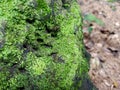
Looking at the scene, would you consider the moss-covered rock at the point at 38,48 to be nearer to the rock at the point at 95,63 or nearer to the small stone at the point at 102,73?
the rock at the point at 95,63

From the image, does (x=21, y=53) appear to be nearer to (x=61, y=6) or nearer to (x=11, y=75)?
(x=11, y=75)

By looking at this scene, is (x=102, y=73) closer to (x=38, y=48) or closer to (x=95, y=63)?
(x=95, y=63)

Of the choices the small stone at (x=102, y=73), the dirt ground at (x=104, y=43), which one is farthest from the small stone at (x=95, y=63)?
the small stone at (x=102, y=73)

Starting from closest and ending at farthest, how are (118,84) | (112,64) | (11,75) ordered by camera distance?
(11,75)
(118,84)
(112,64)

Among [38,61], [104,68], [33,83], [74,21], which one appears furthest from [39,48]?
[104,68]

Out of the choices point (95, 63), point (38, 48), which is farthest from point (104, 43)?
point (38, 48)

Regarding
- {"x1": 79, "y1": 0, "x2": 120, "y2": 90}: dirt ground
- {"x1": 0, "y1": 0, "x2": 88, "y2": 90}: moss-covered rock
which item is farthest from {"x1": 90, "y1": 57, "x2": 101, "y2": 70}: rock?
{"x1": 0, "y1": 0, "x2": 88, "y2": 90}: moss-covered rock
